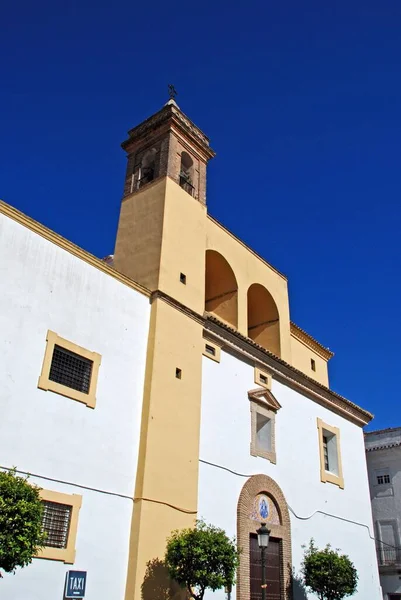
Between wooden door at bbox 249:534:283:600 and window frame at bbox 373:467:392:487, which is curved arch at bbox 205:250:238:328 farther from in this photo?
window frame at bbox 373:467:392:487

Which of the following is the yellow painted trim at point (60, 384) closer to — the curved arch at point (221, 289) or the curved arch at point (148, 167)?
the curved arch at point (221, 289)

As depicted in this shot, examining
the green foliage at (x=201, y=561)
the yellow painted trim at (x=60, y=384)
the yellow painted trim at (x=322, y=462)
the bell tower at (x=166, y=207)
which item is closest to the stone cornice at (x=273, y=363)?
the bell tower at (x=166, y=207)

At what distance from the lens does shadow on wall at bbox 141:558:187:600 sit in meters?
10.6

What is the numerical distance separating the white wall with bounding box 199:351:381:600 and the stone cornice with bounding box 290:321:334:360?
262 cm

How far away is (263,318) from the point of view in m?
19.1

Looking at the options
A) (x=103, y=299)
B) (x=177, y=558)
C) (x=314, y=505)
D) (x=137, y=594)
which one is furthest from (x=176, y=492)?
(x=314, y=505)

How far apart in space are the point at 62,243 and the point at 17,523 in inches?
231

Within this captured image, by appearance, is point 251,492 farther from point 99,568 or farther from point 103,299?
point 103,299

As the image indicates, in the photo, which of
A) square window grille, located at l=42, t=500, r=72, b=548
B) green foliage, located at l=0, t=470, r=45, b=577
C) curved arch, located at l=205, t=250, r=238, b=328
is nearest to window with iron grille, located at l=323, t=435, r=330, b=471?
curved arch, located at l=205, t=250, r=238, b=328

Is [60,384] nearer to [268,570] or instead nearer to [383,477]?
[268,570]

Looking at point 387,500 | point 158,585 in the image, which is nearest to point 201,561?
point 158,585

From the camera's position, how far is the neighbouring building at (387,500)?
25188 millimetres

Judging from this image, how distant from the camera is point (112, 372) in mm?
11953

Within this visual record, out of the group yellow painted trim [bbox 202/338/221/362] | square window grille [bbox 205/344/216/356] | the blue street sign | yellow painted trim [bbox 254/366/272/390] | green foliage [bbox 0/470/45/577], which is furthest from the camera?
yellow painted trim [bbox 254/366/272/390]
